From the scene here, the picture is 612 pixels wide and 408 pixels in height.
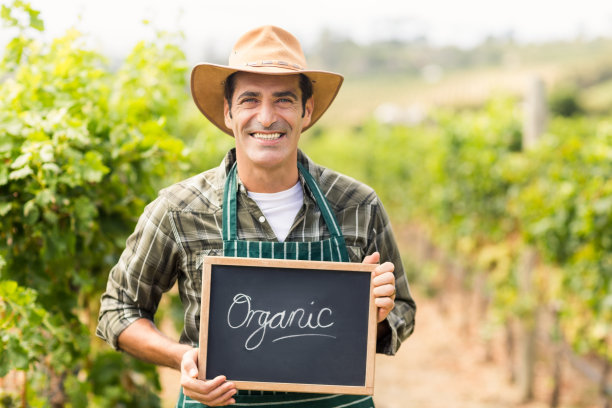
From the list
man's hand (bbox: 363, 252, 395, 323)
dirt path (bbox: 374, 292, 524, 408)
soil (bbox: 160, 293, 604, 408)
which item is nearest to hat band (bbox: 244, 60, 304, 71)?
man's hand (bbox: 363, 252, 395, 323)

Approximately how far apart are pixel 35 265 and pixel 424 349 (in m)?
6.59

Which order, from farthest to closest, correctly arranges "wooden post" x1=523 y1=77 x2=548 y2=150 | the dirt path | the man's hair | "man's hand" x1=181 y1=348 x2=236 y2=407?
the dirt path < "wooden post" x1=523 y1=77 x2=548 y2=150 < the man's hair < "man's hand" x1=181 y1=348 x2=236 y2=407

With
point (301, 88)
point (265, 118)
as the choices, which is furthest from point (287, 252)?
point (301, 88)

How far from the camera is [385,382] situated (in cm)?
705

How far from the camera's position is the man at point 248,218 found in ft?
6.23

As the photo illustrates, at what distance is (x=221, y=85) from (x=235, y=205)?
1.42 feet

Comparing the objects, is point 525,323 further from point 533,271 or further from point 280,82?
point 280,82

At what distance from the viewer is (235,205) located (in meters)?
1.93

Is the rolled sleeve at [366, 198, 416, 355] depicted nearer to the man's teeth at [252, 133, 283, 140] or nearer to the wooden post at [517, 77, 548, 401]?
the man's teeth at [252, 133, 283, 140]

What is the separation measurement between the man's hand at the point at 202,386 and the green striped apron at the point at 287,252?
6.8 inches

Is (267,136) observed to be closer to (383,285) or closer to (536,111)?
(383,285)

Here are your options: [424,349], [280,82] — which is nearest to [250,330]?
[280,82]

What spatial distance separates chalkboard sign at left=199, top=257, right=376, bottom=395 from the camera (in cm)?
178

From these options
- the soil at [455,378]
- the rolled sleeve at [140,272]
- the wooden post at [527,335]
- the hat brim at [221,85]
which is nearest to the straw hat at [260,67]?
the hat brim at [221,85]
